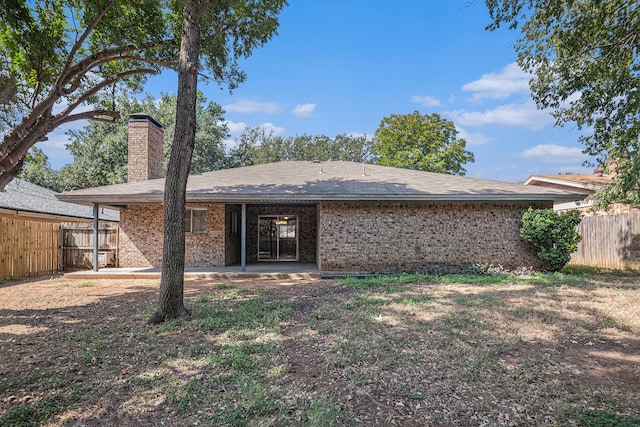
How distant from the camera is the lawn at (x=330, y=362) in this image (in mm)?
2945

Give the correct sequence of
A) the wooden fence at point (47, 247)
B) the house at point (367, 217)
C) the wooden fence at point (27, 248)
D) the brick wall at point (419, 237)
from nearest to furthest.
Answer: the house at point (367, 217) < the wooden fence at point (27, 248) < the wooden fence at point (47, 247) < the brick wall at point (419, 237)

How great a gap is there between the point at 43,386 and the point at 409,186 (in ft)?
32.6

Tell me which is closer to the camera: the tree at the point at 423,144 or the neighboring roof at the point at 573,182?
the neighboring roof at the point at 573,182

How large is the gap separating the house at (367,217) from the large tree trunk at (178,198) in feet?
15.0

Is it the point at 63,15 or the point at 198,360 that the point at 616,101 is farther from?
the point at 63,15

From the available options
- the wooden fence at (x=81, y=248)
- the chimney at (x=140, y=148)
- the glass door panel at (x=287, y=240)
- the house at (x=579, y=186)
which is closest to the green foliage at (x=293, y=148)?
the chimney at (x=140, y=148)

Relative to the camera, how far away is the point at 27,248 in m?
11.6

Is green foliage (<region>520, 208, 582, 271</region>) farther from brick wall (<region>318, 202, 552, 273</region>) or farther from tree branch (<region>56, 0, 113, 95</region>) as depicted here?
tree branch (<region>56, 0, 113, 95</region>)

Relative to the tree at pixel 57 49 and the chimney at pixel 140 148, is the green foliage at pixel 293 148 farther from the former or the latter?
the tree at pixel 57 49

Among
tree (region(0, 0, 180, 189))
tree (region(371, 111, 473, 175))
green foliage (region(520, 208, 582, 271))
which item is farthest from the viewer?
tree (region(371, 111, 473, 175))

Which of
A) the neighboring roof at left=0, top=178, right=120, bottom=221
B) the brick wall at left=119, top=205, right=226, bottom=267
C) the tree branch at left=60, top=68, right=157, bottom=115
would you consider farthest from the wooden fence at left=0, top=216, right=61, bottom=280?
the tree branch at left=60, top=68, right=157, bottom=115

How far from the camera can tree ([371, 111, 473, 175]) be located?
30.1 meters

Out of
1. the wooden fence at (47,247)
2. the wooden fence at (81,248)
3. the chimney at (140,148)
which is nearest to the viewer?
the wooden fence at (47,247)

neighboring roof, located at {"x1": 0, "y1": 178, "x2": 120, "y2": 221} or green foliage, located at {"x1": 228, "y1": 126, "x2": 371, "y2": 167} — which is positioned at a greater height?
green foliage, located at {"x1": 228, "y1": 126, "x2": 371, "y2": 167}
